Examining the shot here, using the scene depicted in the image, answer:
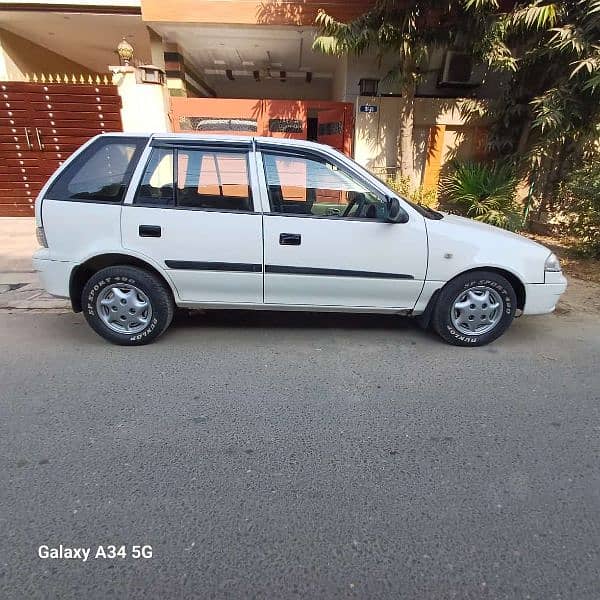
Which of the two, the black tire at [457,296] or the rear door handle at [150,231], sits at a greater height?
the rear door handle at [150,231]

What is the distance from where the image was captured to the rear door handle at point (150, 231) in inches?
132

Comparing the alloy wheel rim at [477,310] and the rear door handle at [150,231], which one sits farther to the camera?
the alloy wheel rim at [477,310]

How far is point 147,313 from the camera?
358 cm

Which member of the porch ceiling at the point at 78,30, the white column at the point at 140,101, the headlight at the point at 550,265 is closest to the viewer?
the headlight at the point at 550,265

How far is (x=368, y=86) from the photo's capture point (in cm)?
855

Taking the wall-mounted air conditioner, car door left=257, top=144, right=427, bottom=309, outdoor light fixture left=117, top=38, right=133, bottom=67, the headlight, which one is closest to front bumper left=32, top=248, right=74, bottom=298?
car door left=257, top=144, right=427, bottom=309

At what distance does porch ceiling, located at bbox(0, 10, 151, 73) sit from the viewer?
339 inches

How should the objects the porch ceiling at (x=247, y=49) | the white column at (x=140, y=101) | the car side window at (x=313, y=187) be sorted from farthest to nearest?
the white column at (x=140, y=101), the porch ceiling at (x=247, y=49), the car side window at (x=313, y=187)

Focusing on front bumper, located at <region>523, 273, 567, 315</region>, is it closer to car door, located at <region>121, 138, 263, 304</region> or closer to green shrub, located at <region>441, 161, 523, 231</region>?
car door, located at <region>121, 138, 263, 304</region>

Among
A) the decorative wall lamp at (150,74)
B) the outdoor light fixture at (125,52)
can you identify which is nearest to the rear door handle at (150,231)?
the decorative wall lamp at (150,74)

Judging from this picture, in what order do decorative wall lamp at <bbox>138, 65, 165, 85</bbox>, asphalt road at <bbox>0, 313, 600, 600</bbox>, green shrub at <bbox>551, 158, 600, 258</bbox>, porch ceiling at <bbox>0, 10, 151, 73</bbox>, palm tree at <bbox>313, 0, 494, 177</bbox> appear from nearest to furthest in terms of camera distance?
1. asphalt road at <bbox>0, 313, 600, 600</bbox>
2. green shrub at <bbox>551, 158, 600, 258</bbox>
3. palm tree at <bbox>313, 0, 494, 177</bbox>
4. decorative wall lamp at <bbox>138, 65, 165, 85</bbox>
5. porch ceiling at <bbox>0, 10, 151, 73</bbox>

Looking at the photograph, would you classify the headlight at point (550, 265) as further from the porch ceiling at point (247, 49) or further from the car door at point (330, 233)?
the porch ceiling at point (247, 49)

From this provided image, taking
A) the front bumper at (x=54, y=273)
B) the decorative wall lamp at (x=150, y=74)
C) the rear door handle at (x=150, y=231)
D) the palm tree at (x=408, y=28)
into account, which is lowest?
the front bumper at (x=54, y=273)

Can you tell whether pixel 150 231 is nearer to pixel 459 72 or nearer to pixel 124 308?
pixel 124 308
